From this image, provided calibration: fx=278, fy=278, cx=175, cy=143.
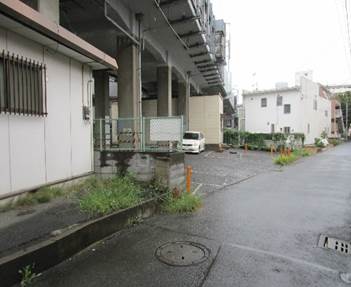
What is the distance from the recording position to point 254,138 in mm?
27406

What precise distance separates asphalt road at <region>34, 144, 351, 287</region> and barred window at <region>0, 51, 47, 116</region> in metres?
3.17

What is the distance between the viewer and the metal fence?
26.8ft

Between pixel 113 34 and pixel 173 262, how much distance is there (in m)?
10.8

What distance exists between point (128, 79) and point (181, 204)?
674 cm

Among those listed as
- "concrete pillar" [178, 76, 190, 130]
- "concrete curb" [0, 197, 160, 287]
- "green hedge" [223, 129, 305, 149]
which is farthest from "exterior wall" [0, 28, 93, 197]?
"green hedge" [223, 129, 305, 149]

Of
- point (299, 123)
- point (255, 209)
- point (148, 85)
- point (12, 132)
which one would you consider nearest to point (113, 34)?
point (12, 132)

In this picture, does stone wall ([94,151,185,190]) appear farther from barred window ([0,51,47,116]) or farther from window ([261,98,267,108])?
window ([261,98,267,108])

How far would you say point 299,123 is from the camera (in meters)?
33.7

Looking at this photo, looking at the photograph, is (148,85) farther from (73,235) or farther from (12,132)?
(73,235)

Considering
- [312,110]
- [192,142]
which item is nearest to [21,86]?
[192,142]

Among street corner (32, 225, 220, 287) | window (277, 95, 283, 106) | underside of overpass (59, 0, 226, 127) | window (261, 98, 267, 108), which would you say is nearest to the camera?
street corner (32, 225, 220, 287)

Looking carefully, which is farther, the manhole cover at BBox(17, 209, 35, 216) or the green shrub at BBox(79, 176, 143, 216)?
the green shrub at BBox(79, 176, 143, 216)

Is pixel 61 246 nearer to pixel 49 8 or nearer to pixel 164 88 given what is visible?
pixel 49 8

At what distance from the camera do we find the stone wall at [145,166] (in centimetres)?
775
